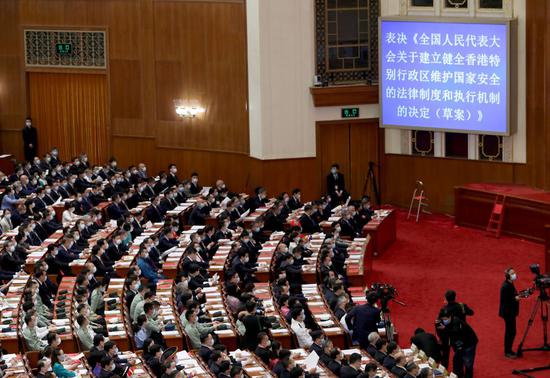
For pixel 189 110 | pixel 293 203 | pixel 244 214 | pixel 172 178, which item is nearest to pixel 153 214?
pixel 244 214

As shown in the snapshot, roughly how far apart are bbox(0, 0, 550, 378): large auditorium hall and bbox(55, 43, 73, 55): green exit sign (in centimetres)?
14

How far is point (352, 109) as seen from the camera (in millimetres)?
30844

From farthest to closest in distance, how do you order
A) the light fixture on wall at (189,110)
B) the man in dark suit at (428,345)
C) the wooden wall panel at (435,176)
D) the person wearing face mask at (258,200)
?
the light fixture on wall at (189,110) < the wooden wall panel at (435,176) < the person wearing face mask at (258,200) < the man in dark suit at (428,345)

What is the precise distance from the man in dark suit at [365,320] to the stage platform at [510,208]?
8910mm

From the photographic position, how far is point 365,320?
1870 centimetres

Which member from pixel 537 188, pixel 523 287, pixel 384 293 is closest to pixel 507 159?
pixel 537 188

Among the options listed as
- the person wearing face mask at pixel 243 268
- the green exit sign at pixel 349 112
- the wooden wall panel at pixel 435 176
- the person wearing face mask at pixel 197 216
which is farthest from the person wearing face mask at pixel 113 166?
the person wearing face mask at pixel 243 268

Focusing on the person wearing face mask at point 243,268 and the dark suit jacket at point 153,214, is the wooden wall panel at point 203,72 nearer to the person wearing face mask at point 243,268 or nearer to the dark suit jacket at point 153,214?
the dark suit jacket at point 153,214

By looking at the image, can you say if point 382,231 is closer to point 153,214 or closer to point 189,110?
point 153,214

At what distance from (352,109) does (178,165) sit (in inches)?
199

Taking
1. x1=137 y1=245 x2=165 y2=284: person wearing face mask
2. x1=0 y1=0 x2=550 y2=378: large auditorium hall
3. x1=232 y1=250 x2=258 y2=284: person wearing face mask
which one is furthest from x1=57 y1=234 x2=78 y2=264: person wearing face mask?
x1=232 y1=250 x2=258 y2=284: person wearing face mask

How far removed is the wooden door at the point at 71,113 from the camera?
115 feet

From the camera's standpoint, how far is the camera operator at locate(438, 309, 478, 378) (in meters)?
18.2

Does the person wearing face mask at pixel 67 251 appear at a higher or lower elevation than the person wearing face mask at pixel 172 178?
lower
